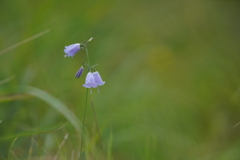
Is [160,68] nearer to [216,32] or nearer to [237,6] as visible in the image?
[216,32]

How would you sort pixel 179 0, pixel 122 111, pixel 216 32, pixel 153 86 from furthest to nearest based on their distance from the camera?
pixel 179 0 < pixel 216 32 < pixel 153 86 < pixel 122 111

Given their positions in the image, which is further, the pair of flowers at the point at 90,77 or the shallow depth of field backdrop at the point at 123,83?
the shallow depth of field backdrop at the point at 123,83

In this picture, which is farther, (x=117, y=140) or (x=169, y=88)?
(x=169, y=88)

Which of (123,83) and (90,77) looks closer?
(90,77)

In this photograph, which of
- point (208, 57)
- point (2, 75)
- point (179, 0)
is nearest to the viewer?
point (2, 75)

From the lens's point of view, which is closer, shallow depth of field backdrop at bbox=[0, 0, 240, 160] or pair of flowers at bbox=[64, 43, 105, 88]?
pair of flowers at bbox=[64, 43, 105, 88]

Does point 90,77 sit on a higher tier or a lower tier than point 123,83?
lower

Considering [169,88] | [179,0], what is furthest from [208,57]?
[179,0]

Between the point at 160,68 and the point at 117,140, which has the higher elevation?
the point at 160,68
